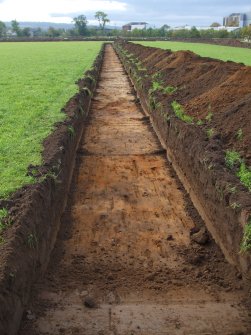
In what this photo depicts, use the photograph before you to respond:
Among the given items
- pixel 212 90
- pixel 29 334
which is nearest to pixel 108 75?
pixel 212 90

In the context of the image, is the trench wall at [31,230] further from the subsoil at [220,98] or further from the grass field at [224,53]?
the grass field at [224,53]

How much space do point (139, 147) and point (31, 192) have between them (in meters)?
5.87

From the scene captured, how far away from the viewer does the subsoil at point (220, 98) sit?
27.6ft

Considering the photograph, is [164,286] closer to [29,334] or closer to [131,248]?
[131,248]

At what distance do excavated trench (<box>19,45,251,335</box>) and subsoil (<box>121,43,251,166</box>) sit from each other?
60.1 inches

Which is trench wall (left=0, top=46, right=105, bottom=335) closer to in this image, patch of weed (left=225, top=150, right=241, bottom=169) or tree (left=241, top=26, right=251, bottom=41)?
patch of weed (left=225, top=150, right=241, bottom=169)

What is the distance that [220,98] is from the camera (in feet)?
35.8

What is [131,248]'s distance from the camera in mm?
6270

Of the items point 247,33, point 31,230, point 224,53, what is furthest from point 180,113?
point 247,33

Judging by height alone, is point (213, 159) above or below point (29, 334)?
above

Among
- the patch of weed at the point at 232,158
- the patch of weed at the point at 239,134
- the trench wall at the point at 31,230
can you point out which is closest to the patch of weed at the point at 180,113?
the patch of weed at the point at 239,134

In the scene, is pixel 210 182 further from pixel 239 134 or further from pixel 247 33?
pixel 247 33

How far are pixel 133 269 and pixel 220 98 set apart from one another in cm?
658

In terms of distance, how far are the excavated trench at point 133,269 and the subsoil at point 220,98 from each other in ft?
5.01
